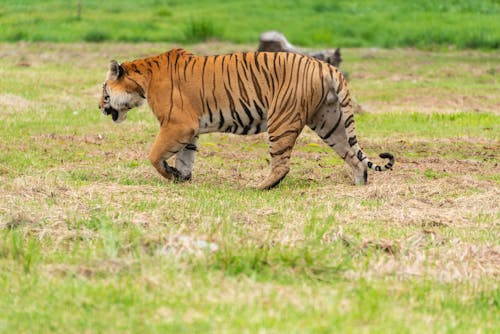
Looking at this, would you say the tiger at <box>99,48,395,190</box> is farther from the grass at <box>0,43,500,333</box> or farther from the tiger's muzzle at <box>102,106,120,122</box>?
the grass at <box>0,43,500,333</box>

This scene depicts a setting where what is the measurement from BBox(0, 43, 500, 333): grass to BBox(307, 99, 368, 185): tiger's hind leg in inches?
9.0

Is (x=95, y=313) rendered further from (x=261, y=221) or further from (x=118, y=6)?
(x=118, y=6)

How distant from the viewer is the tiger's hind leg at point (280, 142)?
9867mm

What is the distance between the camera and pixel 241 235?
6.52 meters

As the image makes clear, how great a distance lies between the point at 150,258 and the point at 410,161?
628 cm

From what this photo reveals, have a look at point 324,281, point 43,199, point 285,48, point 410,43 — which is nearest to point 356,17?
point 410,43

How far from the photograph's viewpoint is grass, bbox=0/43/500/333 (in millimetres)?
5203

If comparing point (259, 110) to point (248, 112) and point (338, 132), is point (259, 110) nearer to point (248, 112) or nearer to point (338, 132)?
point (248, 112)

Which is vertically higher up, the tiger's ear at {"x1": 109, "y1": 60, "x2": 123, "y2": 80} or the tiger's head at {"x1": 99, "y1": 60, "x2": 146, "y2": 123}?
the tiger's ear at {"x1": 109, "y1": 60, "x2": 123, "y2": 80}

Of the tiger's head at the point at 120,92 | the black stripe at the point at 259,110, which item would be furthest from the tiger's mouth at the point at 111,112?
the black stripe at the point at 259,110

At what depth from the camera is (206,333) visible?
15.6ft

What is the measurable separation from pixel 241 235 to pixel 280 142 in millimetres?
3445

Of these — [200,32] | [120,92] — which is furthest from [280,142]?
[200,32]

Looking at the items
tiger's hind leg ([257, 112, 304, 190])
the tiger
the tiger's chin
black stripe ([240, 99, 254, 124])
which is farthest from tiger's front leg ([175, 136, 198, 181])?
tiger's hind leg ([257, 112, 304, 190])
